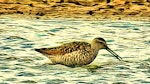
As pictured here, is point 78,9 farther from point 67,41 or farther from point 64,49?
point 64,49

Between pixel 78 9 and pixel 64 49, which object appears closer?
pixel 64 49

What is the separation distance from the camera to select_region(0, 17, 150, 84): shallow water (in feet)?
52.9

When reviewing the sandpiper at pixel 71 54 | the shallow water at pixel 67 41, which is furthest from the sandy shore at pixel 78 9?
the sandpiper at pixel 71 54

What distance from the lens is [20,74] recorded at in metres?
16.3

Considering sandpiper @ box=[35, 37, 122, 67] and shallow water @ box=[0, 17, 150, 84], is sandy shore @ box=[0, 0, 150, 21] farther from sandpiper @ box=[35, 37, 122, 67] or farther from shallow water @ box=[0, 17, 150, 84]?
sandpiper @ box=[35, 37, 122, 67]

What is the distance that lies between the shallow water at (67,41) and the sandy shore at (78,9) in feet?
2.53

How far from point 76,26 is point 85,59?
17.1ft

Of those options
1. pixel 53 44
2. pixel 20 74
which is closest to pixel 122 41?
pixel 53 44

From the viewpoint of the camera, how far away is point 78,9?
2473 centimetres

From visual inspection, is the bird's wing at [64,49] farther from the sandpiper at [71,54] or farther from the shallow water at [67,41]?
the shallow water at [67,41]

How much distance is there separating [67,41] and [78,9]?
15.2 feet

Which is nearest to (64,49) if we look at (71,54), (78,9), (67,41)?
(71,54)

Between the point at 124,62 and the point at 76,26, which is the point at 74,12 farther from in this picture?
the point at 124,62

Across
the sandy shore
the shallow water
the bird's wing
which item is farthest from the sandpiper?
the sandy shore
